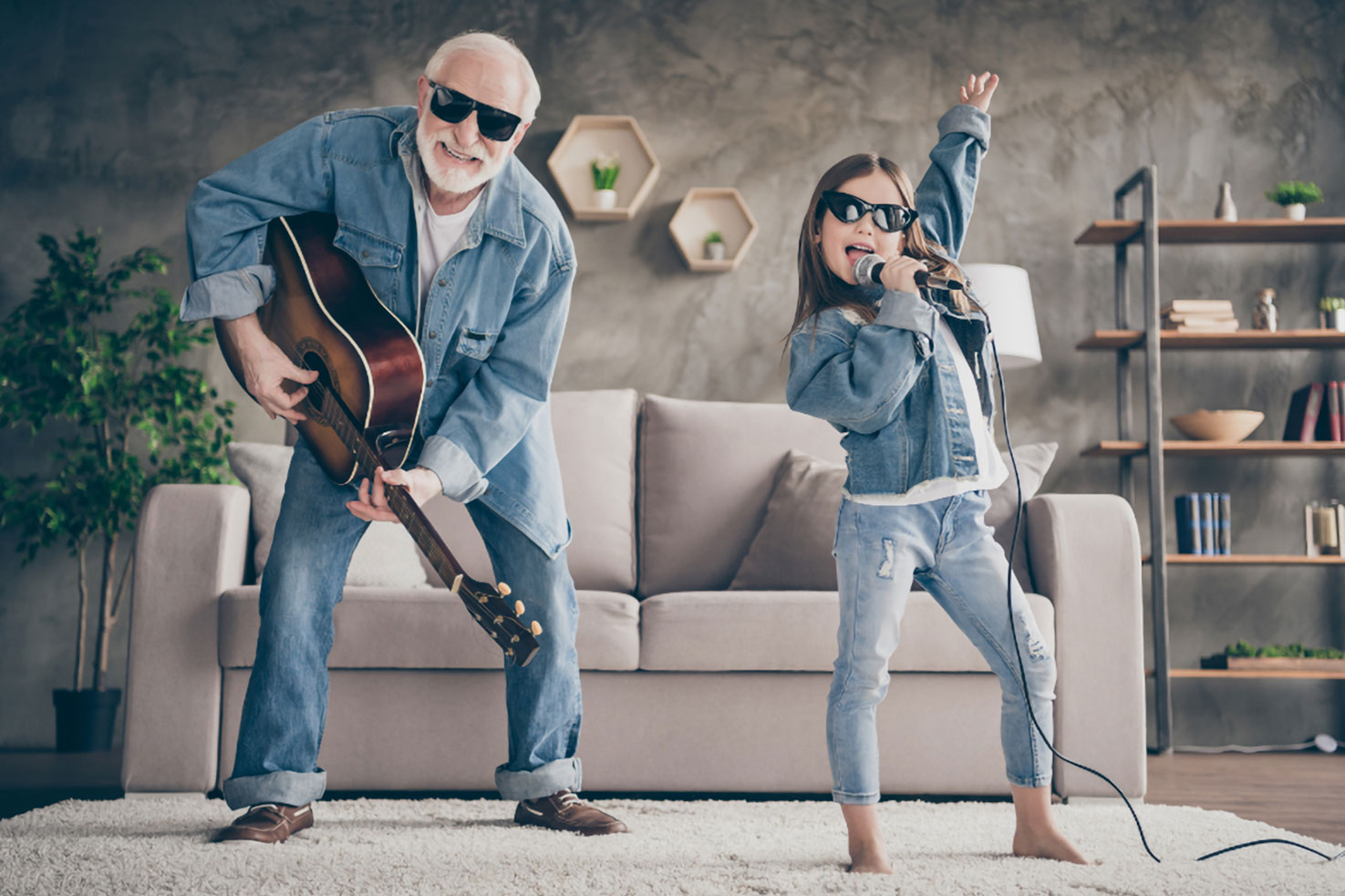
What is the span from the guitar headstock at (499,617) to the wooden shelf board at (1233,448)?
7.62 feet

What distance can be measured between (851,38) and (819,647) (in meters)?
2.40

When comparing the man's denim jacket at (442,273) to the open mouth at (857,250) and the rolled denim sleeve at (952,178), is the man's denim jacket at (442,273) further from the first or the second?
the rolled denim sleeve at (952,178)

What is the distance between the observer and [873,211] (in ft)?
5.04

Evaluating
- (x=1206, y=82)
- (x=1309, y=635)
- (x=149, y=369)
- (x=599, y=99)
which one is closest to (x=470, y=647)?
(x=149, y=369)

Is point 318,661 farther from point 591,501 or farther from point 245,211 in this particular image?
point 591,501

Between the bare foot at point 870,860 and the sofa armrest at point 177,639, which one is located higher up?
the sofa armrest at point 177,639

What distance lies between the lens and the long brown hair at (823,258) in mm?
1581

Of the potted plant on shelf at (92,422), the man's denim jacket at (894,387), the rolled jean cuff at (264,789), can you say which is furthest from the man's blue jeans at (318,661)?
the potted plant on shelf at (92,422)

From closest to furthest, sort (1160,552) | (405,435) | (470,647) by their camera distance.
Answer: (405,435) → (470,647) → (1160,552)

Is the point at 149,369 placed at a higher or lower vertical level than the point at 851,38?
lower

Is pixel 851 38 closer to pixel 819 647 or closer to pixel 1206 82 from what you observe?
pixel 1206 82

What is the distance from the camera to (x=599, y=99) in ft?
11.9

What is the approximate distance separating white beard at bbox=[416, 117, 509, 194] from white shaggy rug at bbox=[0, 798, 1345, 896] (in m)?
1.00

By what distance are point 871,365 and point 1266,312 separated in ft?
8.23
